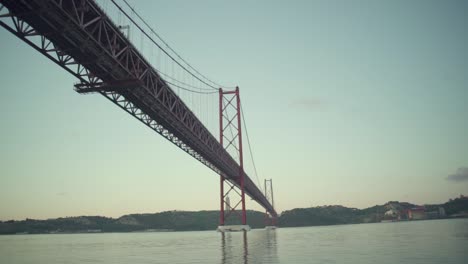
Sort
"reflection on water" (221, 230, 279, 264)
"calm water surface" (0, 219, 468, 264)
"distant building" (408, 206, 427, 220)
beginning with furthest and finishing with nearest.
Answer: "distant building" (408, 206, 427, 220), "reflection on water" (221, 230, 279, 264), "calm water surface" (0, 219, 468, 264)

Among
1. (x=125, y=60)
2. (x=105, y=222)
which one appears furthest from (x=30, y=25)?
(x=105, y=222)

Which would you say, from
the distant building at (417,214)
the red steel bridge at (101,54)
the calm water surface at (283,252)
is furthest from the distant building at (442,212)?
the red steel bridge at (101,54)

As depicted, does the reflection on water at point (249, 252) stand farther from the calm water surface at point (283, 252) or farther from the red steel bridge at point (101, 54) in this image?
the red steel bridge at point (101, 54)

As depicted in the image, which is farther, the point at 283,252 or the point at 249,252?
the point at 249,252

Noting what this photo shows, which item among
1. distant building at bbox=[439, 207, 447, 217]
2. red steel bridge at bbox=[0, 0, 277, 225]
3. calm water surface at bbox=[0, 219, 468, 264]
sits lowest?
calm water surface at bbox=[0, 219, 468, 264]

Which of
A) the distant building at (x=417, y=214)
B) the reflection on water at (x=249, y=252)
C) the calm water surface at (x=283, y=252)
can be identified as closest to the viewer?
the calm water surface at (x=283, y=252)

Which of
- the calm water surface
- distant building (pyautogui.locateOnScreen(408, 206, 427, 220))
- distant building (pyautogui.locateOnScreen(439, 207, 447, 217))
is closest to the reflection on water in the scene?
the calm water surface

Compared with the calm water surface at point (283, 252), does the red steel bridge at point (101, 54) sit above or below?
above

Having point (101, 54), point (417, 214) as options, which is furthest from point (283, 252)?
point (417, 214)

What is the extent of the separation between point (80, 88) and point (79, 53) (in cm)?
489

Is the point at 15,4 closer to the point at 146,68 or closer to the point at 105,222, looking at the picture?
the point at 146,68

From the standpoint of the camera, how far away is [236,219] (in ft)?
505

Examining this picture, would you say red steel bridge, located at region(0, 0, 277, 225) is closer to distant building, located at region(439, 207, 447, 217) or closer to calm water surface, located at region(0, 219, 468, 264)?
calm water surface, located at region(0, 219, 468, 264)

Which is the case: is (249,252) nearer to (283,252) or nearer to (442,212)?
(283,252)
